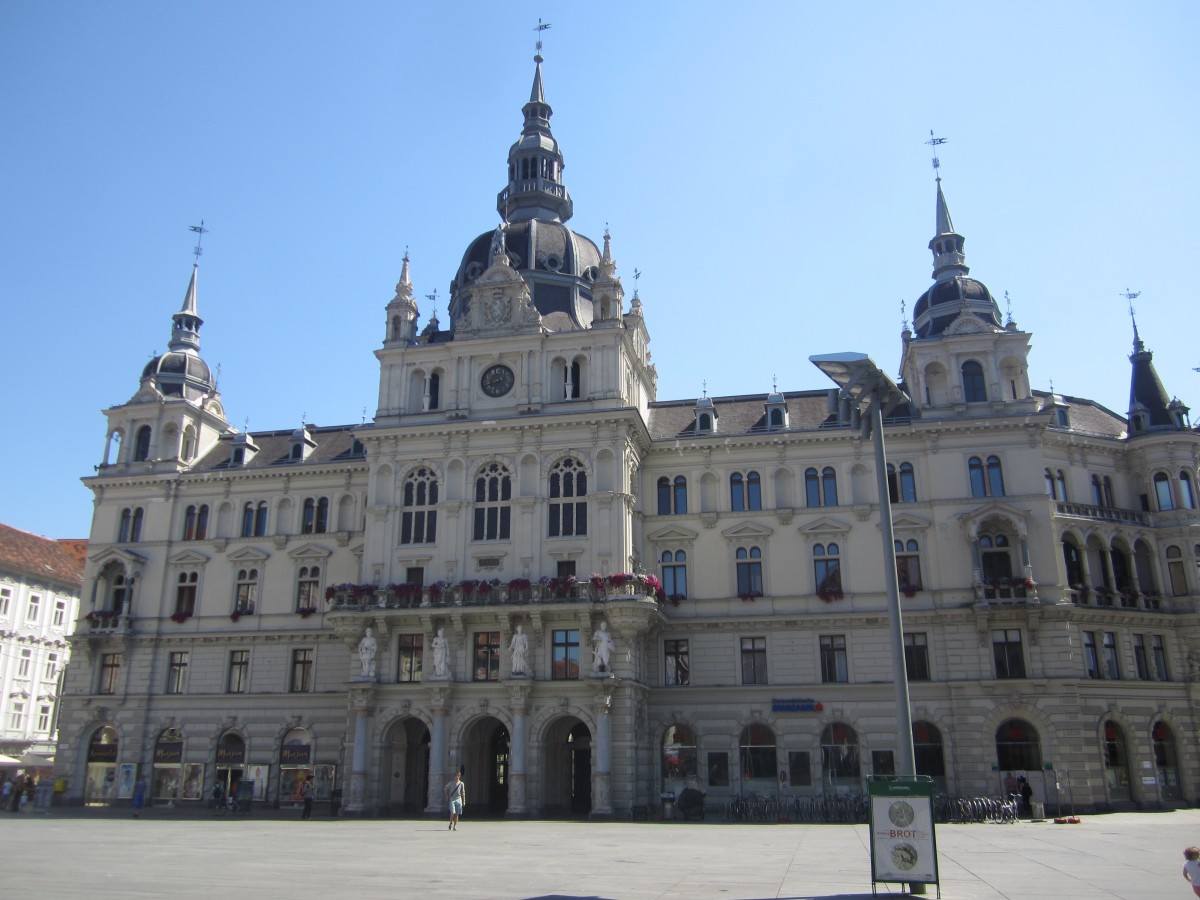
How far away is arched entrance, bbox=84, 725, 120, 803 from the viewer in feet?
173

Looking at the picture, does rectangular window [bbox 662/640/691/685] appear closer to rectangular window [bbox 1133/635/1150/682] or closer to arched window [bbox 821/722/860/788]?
arched window [bbox 821/722/860/788]

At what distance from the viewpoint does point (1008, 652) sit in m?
46.3

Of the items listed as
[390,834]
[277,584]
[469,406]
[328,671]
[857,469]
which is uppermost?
→ [469,406]

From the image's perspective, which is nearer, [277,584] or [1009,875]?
[1009,875]

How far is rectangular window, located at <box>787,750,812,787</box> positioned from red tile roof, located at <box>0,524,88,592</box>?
49648 mm

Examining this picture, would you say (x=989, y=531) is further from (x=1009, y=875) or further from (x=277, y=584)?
(x=277, y=584)

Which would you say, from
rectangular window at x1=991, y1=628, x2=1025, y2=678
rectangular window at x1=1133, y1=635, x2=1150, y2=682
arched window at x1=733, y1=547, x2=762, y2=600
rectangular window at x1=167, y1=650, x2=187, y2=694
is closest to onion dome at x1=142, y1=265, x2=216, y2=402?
rectangular window at x1=167, y1=650, x2=187, y2=694

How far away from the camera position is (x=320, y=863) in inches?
926

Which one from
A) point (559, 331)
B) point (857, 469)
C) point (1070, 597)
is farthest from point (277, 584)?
point (1070, 597)

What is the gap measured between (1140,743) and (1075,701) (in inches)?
171

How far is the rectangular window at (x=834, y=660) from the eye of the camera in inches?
1873

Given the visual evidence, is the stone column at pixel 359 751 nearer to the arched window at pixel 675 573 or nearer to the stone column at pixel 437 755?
the stone column at pixel 437 755

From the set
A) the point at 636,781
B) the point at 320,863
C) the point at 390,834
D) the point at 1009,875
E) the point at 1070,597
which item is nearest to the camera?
the point at 1009,875

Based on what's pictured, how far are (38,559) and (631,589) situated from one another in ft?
Result: 160
